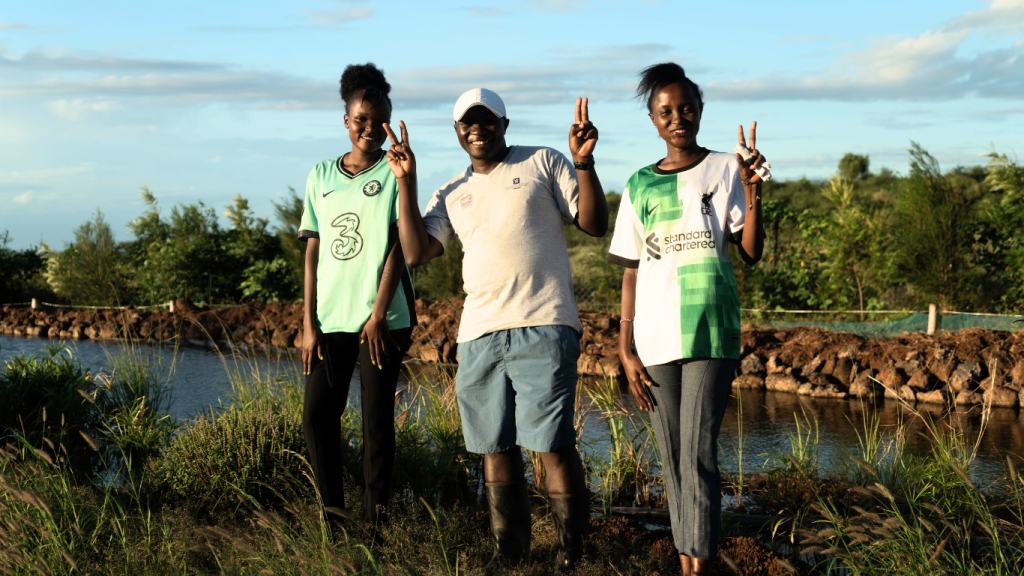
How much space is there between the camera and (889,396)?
23.8ft

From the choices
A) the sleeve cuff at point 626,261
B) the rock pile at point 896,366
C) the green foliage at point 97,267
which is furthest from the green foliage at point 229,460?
the green foliage at point 97,267

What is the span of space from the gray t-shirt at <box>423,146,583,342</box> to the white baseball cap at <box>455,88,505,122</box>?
18 cm

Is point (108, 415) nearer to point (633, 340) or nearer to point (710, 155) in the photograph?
point (633, 340)

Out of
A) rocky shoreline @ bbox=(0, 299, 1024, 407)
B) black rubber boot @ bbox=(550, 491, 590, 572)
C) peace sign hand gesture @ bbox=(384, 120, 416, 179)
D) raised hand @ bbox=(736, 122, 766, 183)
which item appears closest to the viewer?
raised hand @ bbox=(736, 122, 766, 183)

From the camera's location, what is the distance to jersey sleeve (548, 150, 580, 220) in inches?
103

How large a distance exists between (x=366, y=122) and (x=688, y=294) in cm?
146

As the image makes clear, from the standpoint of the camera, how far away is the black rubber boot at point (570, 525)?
2611 millimetres

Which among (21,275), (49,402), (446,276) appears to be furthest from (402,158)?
(21,275)

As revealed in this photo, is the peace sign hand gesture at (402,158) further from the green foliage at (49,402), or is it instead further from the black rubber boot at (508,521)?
the green foliage at (49,402)

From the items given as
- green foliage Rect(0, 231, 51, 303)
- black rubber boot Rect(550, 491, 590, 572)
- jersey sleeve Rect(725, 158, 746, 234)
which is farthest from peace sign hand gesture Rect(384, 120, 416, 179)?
green foliage Rect(0, 231, 51, 303)

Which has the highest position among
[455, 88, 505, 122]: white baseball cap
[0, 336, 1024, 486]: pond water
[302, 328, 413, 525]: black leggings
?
[455, 88, 505, 122]: white baseball cap

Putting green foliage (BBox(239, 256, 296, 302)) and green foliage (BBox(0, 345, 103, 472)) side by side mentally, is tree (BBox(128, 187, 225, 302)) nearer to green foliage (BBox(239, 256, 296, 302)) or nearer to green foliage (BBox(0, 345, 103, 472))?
green foliage (BBox(239, 256, 296, 302))

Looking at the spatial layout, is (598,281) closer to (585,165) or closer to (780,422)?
(780,422)

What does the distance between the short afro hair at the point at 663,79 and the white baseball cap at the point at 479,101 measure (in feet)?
1.61
